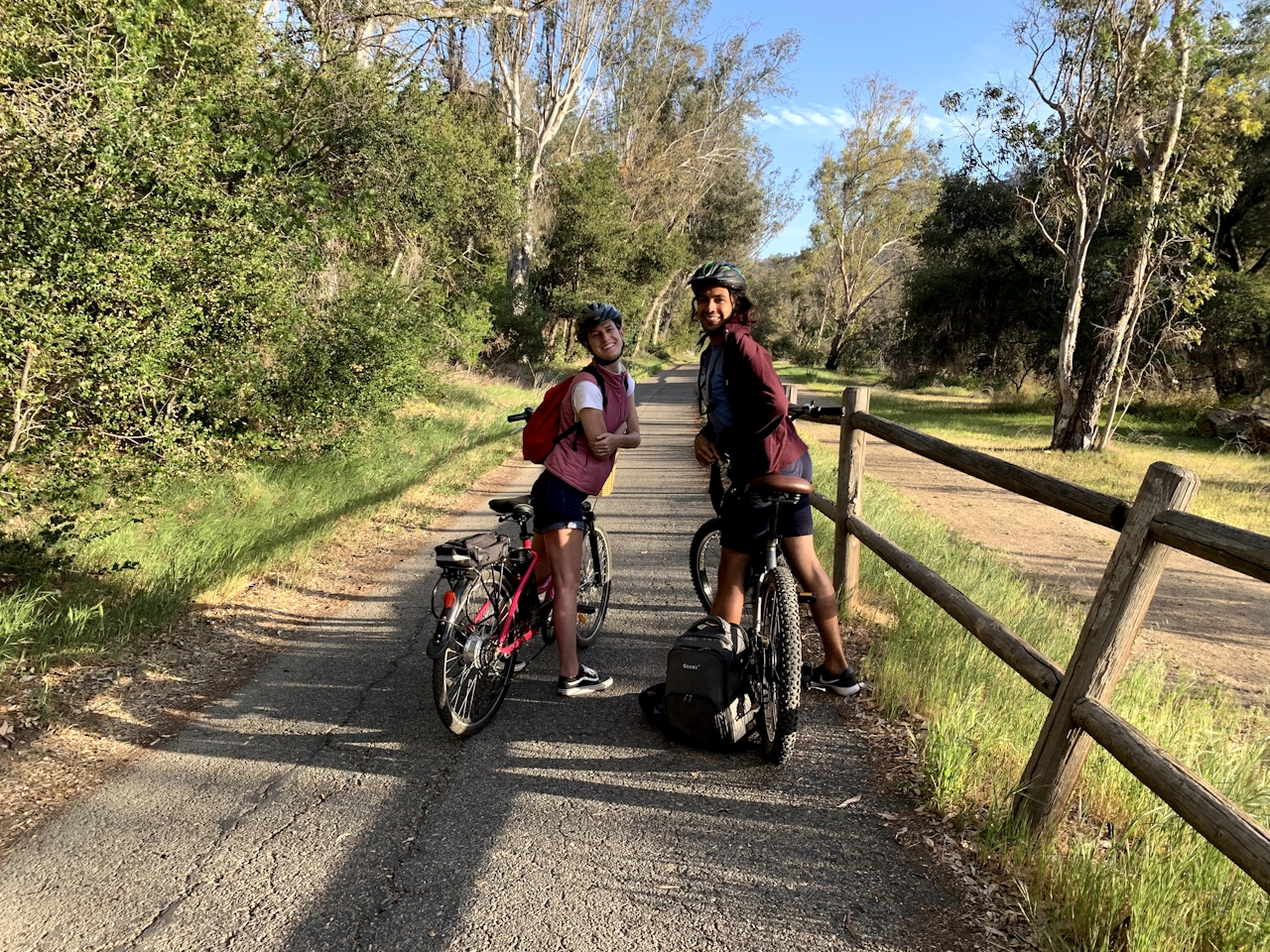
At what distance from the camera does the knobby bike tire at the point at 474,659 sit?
3029 mm

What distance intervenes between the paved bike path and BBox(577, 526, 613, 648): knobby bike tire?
0.62m

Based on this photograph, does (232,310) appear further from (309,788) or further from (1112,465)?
(1112,465)

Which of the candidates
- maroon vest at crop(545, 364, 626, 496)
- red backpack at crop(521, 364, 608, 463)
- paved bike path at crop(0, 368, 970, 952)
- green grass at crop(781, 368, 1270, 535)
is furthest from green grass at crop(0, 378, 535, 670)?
green grass at crop(781, 368, 1270, 535)

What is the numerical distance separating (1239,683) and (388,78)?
1255 cm

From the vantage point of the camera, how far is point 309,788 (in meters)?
2.85

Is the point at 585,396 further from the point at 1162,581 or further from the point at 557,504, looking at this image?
the point at 1162,581

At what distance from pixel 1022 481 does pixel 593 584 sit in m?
2.53

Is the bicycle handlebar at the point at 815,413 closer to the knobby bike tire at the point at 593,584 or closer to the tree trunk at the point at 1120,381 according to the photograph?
the knobby bike tire at the point at 593,584

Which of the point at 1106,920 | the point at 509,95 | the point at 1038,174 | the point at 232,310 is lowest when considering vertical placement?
the point at 1106,920

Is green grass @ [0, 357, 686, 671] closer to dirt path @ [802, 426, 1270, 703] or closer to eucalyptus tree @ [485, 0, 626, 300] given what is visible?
dirt path @ [802, 426, 1270, 703]

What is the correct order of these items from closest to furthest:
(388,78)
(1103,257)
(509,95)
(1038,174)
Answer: (388,78), (1038,174), (1103,257), (509,95)

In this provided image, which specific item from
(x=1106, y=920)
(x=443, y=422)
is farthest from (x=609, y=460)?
(x=443, y=422)

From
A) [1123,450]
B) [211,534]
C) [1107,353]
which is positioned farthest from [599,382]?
[1123,450]

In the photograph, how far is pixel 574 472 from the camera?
344 cm
